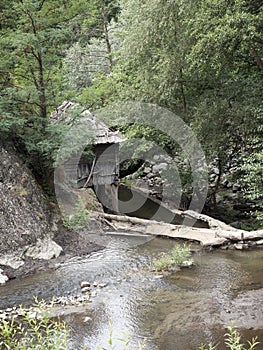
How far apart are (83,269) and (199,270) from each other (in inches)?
105

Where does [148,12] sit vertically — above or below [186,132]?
above

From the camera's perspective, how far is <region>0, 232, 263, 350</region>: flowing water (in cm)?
589

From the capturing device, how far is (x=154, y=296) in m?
7.39

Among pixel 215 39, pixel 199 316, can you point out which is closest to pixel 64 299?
pixel 199 316

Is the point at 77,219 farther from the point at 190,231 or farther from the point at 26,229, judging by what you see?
the point at 190,231

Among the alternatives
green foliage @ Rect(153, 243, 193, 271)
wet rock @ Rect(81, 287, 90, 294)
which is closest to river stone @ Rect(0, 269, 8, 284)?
wet rock @ Rect(81, 287, 90, 294)

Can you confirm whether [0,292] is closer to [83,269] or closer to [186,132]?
[83,269]

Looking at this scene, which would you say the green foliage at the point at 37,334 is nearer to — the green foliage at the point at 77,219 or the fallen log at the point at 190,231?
the green foliage at the point at 77,219

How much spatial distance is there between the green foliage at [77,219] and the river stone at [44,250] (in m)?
1.31

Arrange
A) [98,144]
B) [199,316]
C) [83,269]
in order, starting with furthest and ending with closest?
1. [98,144]
2. [83,269]
3. [199,316]

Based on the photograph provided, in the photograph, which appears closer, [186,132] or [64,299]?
[64,299]

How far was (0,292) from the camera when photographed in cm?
774

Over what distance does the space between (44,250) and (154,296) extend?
3480 mm

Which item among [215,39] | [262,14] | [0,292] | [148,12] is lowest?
[0,292]
